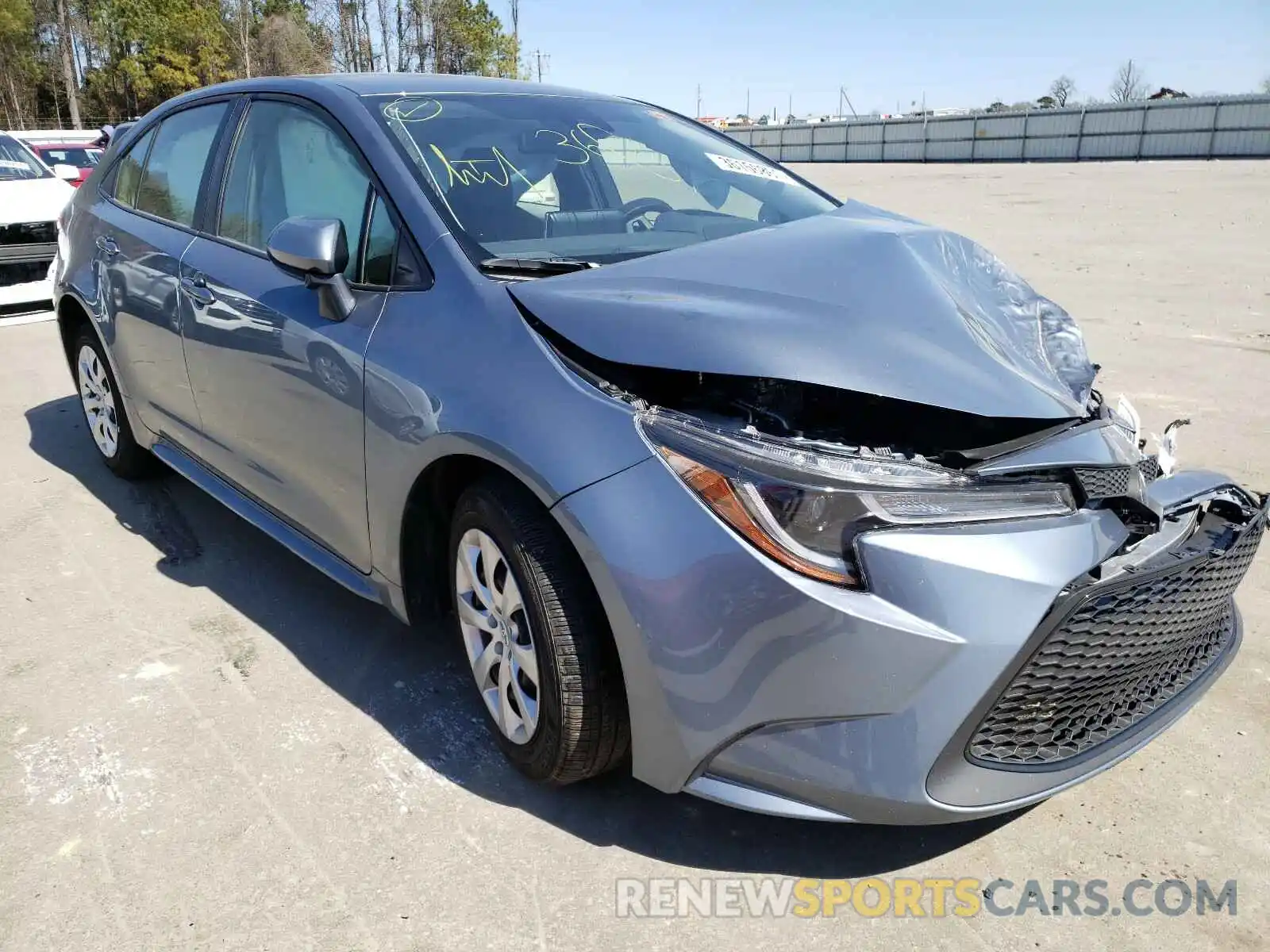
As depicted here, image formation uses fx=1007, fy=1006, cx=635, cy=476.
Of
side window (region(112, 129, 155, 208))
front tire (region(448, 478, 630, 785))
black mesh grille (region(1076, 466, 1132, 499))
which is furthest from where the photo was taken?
side window (region(112, 129, 155, 208))

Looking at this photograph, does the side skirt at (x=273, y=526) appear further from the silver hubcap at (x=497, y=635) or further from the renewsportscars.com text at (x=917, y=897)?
the renewsportscars.com text at (x=917, y=897)

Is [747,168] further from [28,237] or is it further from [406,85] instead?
[28,237]

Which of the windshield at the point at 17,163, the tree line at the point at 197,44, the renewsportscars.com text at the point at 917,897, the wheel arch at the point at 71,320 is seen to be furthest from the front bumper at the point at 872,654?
the tree line at the point at 197,44

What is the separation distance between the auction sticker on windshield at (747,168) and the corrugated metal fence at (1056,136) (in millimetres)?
27177

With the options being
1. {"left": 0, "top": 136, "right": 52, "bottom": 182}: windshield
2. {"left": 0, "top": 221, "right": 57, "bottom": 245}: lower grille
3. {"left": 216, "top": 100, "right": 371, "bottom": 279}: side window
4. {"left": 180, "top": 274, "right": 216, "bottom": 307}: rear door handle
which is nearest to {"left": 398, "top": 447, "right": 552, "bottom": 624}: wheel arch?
{"left": 216, "top": 100, "right": 371, "bottom": 279}: side window

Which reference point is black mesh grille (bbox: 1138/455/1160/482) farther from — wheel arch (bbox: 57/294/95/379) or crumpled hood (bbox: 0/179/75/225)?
crumpled hood (bbox: 0/179/75/225)

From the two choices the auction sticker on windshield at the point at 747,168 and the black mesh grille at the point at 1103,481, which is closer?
the black mesh grille at the point at 1103,481

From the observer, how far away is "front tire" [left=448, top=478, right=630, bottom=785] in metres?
2.11

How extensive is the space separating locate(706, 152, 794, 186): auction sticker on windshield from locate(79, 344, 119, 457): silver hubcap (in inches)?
111

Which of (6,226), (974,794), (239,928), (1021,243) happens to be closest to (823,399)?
(974,794)

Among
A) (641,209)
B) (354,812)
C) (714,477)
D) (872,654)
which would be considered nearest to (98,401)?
(641,209)

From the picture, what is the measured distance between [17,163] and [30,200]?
51.3 inches

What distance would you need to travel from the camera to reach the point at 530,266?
8.07 ft

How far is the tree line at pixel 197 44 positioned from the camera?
5000 cm
